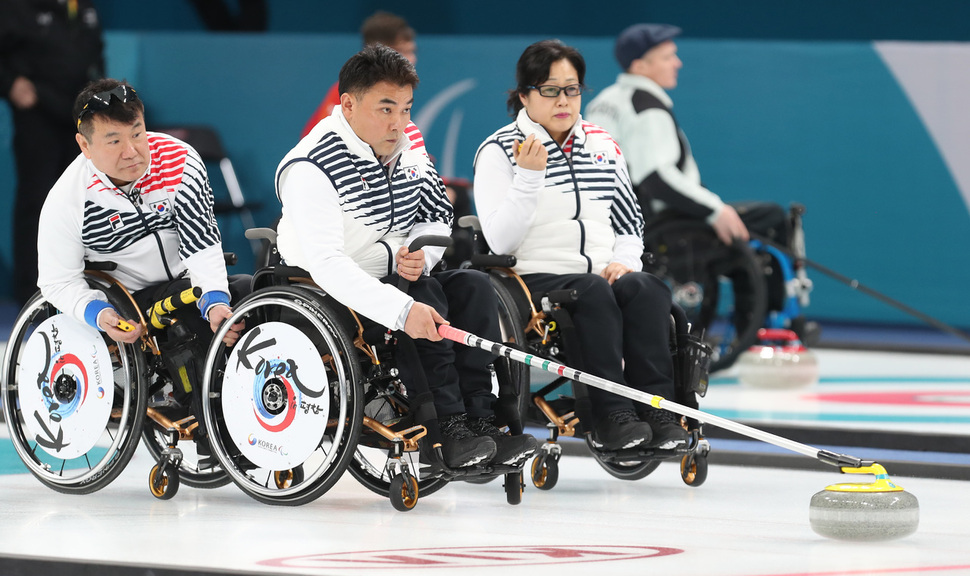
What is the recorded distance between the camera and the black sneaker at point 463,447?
3.22 metres

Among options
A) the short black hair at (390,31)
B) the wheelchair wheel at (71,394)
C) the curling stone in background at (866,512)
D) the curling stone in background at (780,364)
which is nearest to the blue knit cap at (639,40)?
the short black hair at (390,31)

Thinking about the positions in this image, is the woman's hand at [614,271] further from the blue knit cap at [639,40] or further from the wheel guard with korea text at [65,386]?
the blue knit cap at [639,40]

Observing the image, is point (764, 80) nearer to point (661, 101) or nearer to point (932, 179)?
point (932, 179)

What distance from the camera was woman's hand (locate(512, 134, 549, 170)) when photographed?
366 centimetres

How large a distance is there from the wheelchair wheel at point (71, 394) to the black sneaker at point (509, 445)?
794mm

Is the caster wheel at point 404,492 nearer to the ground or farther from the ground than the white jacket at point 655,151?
nearer to the ground

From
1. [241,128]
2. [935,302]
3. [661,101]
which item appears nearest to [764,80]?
[935,302]

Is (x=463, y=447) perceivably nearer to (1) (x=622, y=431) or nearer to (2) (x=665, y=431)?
(1) (x=622, y=431)

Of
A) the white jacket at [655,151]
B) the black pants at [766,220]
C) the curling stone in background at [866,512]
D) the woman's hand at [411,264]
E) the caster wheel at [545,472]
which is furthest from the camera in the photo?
the black pants at [766,220]

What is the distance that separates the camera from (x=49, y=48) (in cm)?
693

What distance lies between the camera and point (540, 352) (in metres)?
3.62

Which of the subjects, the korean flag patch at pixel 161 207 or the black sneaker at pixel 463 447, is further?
the korean flag patch at pixel 161 207

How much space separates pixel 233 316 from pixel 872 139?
15.5 feet

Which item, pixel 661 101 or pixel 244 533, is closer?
pixel 244 533
